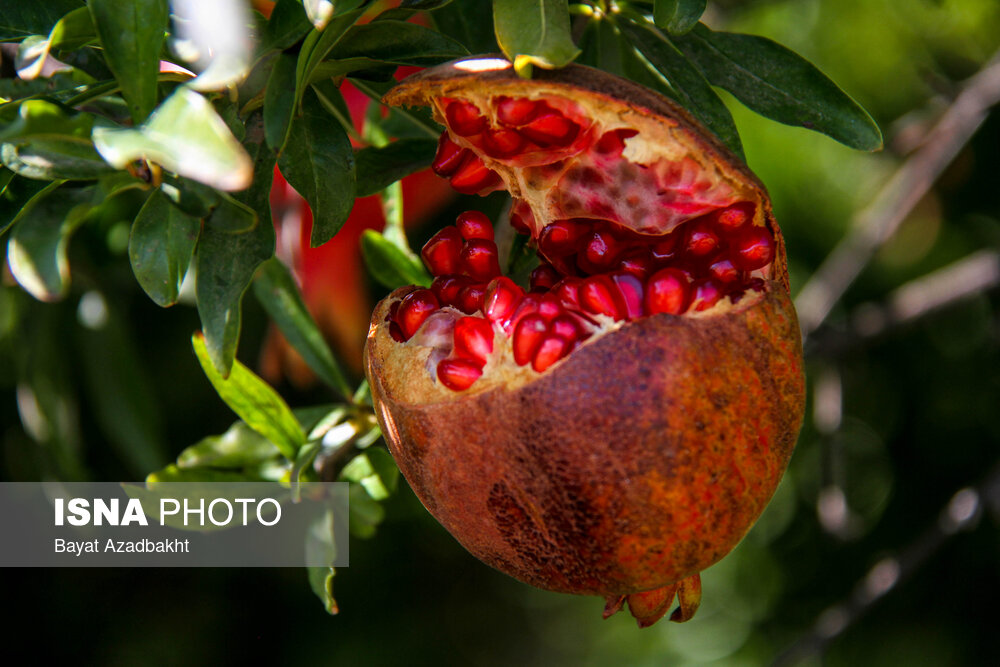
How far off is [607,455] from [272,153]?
13.2 inches

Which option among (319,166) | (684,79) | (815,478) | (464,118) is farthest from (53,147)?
(815,478)

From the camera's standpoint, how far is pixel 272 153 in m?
0.68

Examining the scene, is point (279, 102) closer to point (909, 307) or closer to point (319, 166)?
point (319, 166)

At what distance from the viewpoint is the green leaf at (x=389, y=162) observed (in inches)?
33.1

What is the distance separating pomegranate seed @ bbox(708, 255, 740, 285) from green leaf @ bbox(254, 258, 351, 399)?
0.45 metres

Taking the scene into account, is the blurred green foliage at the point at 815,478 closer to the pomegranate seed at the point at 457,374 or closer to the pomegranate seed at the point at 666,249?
the pomegranate seed at the point at 666,249

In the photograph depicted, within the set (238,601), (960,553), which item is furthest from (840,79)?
(238,601)

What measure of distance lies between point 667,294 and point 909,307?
0.90m

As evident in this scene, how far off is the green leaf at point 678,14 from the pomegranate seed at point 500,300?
0.73 feet

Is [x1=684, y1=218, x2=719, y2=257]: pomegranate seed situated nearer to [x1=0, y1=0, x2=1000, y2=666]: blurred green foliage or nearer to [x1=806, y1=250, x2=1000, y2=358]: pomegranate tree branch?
[x1=806, y1=250, x2=1000, y2=358]: pomegranate tree branch

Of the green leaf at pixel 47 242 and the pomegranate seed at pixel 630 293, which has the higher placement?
the green leaf at pixel 47 242

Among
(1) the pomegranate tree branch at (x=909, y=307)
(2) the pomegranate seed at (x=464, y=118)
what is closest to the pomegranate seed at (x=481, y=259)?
(2) the pomegranate seed at (x=464, y=118)

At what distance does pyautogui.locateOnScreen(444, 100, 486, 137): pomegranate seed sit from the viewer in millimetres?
710

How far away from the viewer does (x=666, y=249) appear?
78 centimetres
